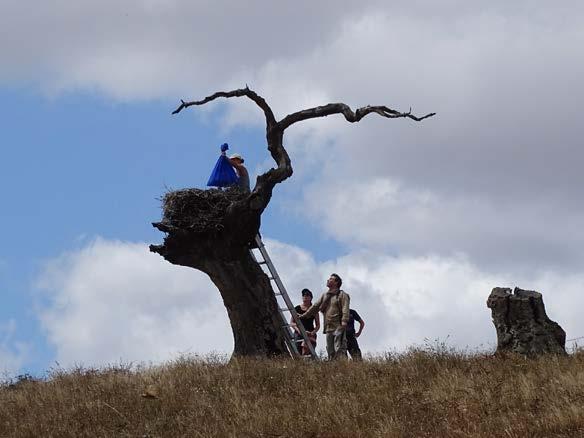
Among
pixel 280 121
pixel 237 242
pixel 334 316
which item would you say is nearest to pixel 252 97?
pixel 280 121

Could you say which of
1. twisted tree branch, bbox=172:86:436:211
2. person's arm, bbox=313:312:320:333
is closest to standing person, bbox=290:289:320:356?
person's arm, bbox=313:312:320:333

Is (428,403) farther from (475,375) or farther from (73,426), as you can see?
(73,426)

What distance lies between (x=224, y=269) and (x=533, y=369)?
6.74m

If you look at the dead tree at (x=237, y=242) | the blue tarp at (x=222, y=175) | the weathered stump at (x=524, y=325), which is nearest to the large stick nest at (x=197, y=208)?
the dead tree at (x=237, y=242)

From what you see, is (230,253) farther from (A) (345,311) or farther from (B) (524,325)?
(B) (524,325)

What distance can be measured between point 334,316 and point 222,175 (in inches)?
165

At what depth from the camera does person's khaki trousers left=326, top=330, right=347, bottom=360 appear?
58.6 feet

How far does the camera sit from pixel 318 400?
1427 cm

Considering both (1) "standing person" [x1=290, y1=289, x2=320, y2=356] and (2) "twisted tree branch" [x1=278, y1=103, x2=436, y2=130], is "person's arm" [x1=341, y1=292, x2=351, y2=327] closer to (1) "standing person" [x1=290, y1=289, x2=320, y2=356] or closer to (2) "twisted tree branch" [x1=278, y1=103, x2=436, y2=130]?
(1) "standing person" [x1=290, y1=289, x2=320, y2=356]

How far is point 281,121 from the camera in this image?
19922mm

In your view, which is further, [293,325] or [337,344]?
[293,325]

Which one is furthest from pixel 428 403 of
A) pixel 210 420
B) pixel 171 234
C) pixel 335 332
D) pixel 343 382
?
pixel 171 234

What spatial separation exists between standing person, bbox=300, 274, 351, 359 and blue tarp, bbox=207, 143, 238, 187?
3.49 metres

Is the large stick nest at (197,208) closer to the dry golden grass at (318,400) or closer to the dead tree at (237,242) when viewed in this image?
the dead tree at (237,242)
